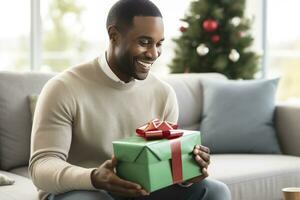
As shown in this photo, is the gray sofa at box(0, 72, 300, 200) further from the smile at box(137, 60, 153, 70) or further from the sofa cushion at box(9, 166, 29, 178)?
the smile at box(137, 60, 153, 70)

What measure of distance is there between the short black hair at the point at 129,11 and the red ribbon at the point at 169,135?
37 cm

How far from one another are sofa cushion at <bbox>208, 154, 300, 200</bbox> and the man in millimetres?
589

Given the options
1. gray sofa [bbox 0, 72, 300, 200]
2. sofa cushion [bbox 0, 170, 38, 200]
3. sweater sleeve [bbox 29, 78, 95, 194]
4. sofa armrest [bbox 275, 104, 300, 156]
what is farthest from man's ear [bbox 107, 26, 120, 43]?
sofa armrest [bbox 275, 104, 300, 156]

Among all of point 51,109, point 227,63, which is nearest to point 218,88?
point 227,63

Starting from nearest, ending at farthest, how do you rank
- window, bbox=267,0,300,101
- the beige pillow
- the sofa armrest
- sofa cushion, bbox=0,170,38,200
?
sofa cushion, bbox=0,170,38,200 → the beige pillow → the sofa armrest → window, bbox=267,0,300,101

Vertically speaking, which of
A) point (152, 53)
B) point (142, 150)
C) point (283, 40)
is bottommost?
point (142, 150)

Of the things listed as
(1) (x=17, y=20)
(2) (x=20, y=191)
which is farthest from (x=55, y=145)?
(1) (x=17, y=20)

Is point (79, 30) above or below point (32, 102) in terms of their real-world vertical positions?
above

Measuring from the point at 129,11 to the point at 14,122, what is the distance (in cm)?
94

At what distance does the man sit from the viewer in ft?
5.20

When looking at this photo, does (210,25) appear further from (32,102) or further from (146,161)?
(146,161)

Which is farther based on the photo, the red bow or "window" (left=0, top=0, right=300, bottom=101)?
"window" (left=0, top=0, right=300, bottom=101)

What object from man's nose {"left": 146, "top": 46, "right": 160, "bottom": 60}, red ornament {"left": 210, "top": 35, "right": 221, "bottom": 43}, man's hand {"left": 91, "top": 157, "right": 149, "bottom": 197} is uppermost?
man's nose {"left": 146, "top": 46, "right": 160, "bottom": 60}

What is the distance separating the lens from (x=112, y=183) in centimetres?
150
